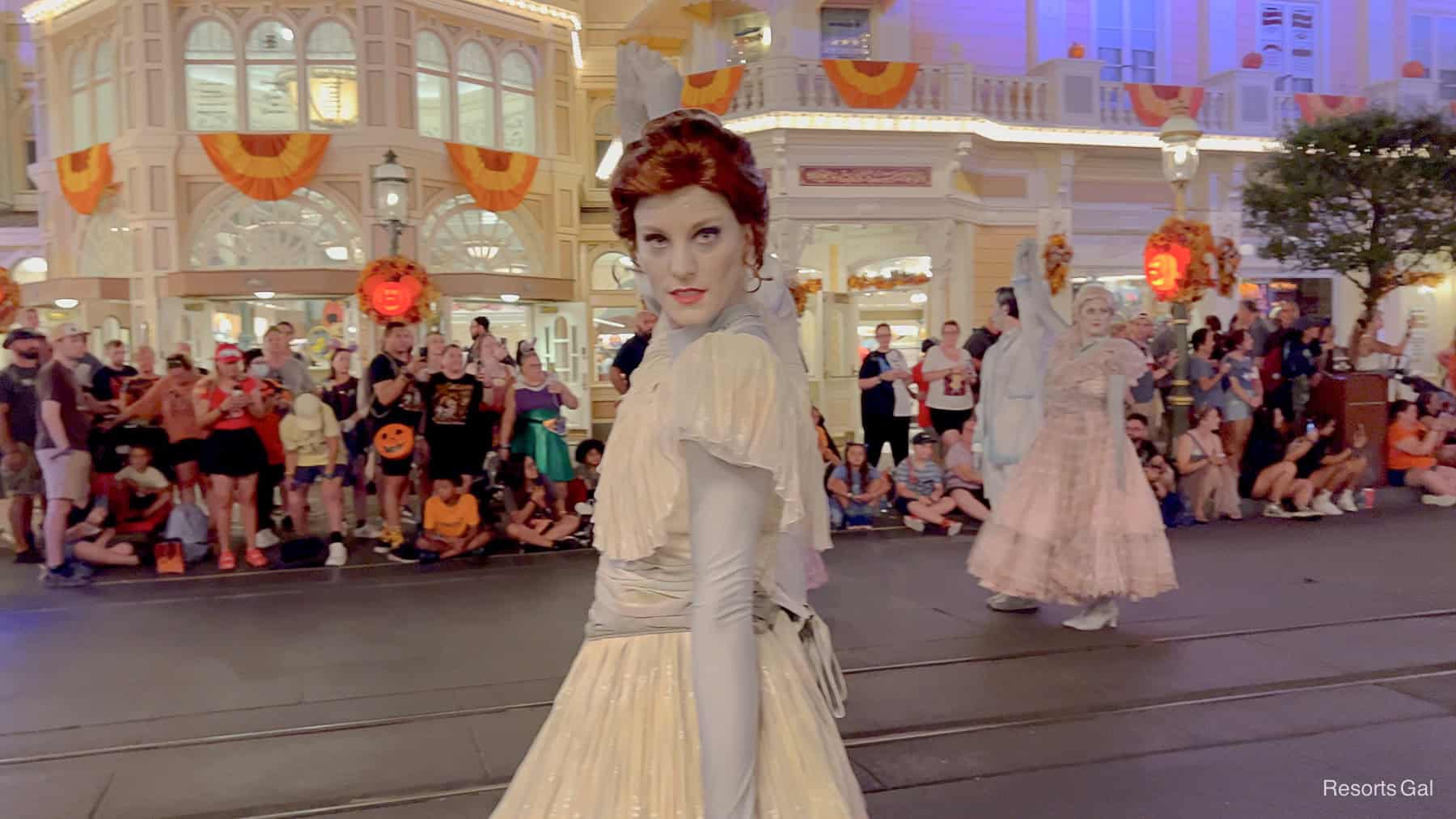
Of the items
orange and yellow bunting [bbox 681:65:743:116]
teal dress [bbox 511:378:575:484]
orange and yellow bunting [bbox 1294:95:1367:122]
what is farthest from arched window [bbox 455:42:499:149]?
orange and yellow bunting [bbox 1294:95:1367:122]

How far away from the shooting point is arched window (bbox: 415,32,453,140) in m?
17.7

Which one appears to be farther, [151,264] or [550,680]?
[151,264]

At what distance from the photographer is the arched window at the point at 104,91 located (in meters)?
17.0

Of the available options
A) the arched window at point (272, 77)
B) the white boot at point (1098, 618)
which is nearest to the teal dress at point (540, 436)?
the white boot at point (1098, 618)

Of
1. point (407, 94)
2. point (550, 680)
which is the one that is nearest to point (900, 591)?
point (550, 680)

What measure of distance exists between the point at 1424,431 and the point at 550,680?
31.2 feet

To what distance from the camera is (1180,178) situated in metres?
10.2

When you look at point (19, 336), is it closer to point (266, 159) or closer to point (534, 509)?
point (534, 509)

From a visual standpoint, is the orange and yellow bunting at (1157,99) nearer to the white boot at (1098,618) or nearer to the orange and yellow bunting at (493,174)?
the orange and yellow bunting at (493,174)

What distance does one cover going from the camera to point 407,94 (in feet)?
55.8

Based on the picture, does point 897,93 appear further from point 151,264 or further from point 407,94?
point 151,264

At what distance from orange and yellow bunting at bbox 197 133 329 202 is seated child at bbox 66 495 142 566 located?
9.68 meters

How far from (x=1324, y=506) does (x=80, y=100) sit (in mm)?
18655

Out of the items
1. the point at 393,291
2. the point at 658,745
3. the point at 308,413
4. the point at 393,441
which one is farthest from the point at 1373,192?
the point at 658,745
